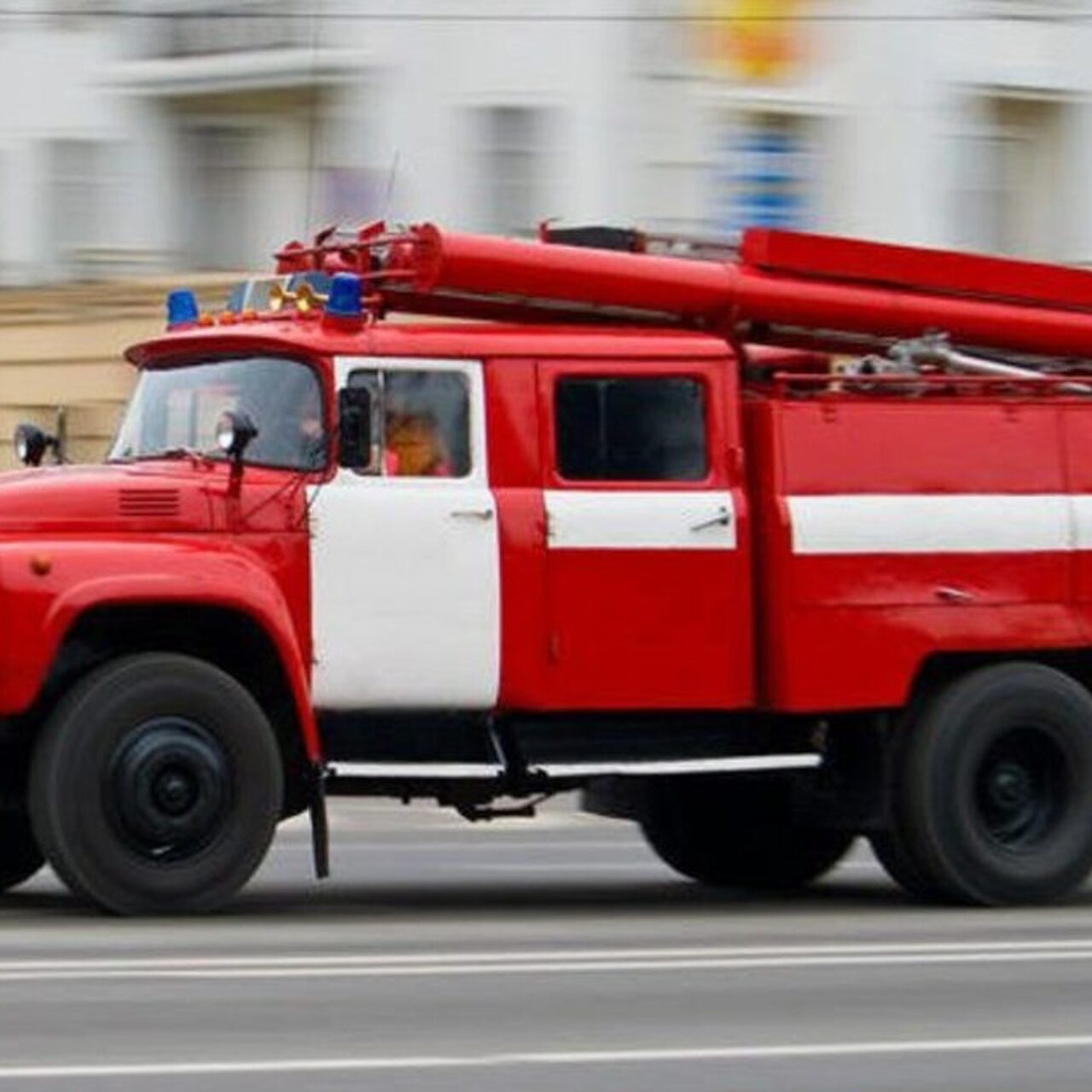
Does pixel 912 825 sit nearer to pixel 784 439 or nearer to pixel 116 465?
pixel 784 439

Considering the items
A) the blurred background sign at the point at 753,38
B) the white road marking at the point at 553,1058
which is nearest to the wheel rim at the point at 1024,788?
the white road marking at the point at 553,1058

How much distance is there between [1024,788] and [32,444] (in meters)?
4.32

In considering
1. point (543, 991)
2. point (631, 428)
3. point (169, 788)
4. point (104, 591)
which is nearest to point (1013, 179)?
point (631, 428)

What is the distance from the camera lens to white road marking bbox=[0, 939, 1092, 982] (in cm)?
1275

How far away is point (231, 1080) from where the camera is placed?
33.4 feet

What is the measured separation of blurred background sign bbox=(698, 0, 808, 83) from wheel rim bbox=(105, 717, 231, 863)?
1098 inches

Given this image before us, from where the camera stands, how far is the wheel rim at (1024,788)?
16.1 meters

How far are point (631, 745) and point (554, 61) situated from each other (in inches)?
1048

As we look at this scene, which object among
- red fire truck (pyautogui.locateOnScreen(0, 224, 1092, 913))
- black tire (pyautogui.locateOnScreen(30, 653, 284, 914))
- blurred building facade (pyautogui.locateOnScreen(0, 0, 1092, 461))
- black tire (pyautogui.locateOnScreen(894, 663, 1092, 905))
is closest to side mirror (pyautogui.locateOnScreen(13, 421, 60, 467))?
red fire truck (pyautogui.locateOnScreen(0, 224, 1092, 913))

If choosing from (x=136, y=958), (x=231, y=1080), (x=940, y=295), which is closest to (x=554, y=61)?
(x=940, y=295)

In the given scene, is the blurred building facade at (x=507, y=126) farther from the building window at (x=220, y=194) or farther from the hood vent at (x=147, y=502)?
the hood vent at (x=147, y=502)

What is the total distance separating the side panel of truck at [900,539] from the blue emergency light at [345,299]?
1.68 metres

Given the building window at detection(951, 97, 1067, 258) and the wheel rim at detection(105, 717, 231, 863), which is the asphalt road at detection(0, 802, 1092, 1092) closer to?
the wheel rim at detection(105, 717, 231, 863)

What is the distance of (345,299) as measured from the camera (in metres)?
15.3
